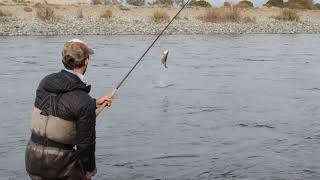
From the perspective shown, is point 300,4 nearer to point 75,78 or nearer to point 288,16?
point 288,16

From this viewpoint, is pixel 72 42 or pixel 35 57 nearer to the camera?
pixel 72 42

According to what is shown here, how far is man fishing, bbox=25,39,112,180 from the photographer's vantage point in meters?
4.45

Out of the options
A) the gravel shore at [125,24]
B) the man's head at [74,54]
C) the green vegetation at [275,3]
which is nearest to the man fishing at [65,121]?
the man's head at [74,54]

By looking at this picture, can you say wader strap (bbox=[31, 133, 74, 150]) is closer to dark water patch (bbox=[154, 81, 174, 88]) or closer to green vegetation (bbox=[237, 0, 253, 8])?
dark water patch (bbox=[154, 81, 174, 88])

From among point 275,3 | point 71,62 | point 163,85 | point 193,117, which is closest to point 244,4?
point 275,3

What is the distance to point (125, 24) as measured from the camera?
43156mm

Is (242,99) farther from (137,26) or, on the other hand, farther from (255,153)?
(137,26)

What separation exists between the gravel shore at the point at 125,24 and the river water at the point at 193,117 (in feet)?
48.1

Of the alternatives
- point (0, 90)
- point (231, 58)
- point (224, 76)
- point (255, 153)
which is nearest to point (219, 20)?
point (231, 58)

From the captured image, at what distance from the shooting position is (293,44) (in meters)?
32.5

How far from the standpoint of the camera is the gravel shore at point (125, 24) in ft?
124

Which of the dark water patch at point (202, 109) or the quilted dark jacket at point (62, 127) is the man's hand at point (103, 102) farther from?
the dark water patch at point (202, 109)

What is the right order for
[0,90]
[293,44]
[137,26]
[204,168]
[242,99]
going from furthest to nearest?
[137,26] < [293,44] < [0,90] < [242,99] < [204,168]

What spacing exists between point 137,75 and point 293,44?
1638 cm
